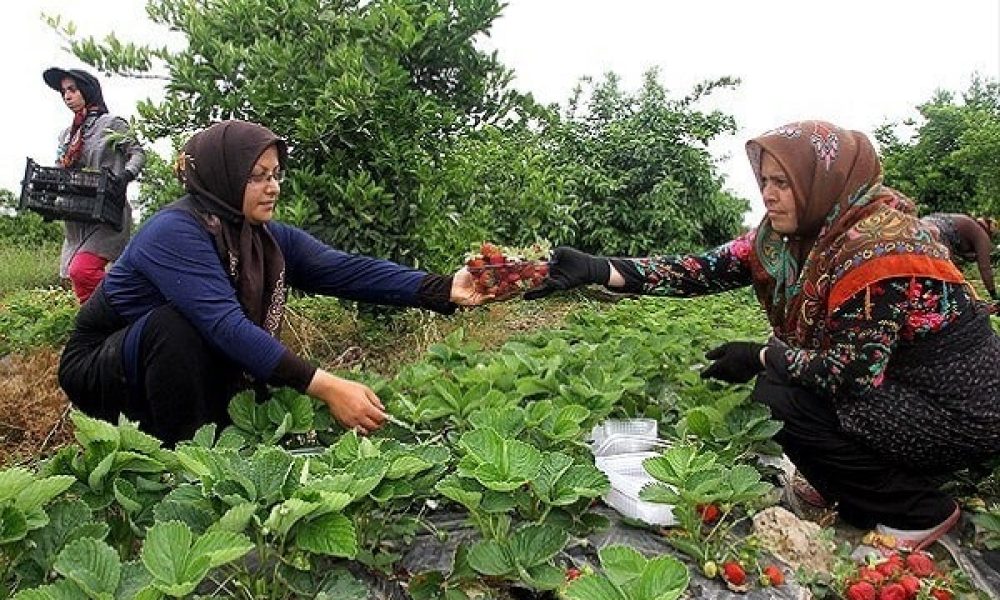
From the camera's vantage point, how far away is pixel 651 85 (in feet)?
34.2

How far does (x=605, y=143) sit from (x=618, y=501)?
25.6ft

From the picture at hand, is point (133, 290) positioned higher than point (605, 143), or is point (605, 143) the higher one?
point (605, 143)

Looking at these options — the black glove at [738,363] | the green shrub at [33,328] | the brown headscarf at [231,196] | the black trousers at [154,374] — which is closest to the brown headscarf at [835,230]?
the black glove at [738,363]

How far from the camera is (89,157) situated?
493cm

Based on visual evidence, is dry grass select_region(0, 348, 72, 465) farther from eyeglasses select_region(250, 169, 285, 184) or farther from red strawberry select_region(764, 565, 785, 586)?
red strawberry select_region(764, 565, 785, 586)

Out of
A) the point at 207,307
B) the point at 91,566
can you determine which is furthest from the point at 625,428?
the point at 91,566

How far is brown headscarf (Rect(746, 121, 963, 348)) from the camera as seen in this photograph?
2.32 m

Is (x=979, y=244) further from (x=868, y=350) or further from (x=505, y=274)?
(x=868, y=350)

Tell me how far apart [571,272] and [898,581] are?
1.47m

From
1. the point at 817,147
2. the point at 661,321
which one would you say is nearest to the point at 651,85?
the point at 661,321

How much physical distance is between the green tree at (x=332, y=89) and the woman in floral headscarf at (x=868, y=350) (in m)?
2.11

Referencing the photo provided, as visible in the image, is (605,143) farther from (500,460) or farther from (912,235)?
(500,460)

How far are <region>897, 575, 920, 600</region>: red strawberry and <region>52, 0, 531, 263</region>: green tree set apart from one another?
291 centimetres

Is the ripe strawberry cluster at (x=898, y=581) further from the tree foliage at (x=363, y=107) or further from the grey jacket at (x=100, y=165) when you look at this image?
the grey jacket at (x=100, y=165)
